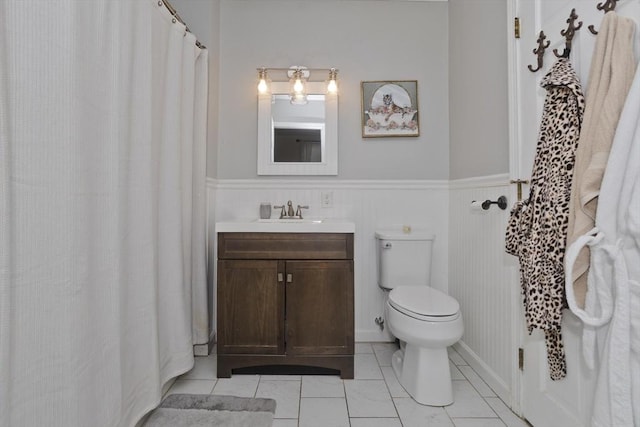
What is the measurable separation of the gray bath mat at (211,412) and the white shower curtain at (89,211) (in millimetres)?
122

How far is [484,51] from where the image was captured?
5.91 ft

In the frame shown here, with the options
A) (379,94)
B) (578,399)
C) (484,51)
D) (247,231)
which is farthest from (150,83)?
(578,399)

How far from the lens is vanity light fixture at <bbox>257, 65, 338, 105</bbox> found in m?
2.27

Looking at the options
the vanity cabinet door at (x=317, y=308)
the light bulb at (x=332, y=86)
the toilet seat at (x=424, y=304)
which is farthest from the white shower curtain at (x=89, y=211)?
the toilet seat at (x=424, y=304)

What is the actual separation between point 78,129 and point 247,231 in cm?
97

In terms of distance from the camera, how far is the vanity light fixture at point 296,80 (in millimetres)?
2266

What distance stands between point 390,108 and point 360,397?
73.4 inches

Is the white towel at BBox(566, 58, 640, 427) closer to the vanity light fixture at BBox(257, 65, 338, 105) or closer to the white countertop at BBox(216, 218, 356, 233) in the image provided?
the white countertop at BBox(216, 218, 356, 233)

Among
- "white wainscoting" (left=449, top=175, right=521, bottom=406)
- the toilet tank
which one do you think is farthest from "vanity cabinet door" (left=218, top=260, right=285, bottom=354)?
"white wainscoting" (left=449, top=175, right=521, bottom=406)

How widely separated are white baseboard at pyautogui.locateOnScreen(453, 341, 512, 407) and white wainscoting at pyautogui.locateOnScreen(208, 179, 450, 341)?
0.45 metres

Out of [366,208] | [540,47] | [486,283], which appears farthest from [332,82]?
[486,283]

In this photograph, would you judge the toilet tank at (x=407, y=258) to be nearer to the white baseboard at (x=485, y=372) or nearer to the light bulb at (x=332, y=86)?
the white baseboard at (x=485, y=372)

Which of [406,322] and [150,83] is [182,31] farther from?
[406,322]

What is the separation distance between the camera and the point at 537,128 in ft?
4.43
